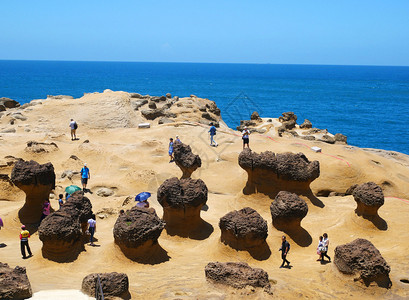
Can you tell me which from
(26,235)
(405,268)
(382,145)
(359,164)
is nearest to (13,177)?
(26,235)

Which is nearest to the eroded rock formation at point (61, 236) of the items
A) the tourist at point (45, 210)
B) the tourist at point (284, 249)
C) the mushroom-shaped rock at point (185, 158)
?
the tourist at point (45, 210)

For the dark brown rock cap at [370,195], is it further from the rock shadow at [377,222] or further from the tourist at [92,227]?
the tourist at [92,227]

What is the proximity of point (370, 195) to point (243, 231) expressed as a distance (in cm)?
585

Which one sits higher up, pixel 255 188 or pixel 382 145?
pixel 255 188

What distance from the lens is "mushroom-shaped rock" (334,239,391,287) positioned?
500 inches

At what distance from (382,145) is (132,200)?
4670cm

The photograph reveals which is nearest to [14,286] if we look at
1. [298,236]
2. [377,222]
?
[298,236]

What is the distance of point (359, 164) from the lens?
82.8 feet

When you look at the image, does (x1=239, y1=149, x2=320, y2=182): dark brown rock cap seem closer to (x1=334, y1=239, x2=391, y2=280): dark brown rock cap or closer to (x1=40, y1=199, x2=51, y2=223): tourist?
(x1=334, y1=239, x2=391, y2=280): dark brown rock cap

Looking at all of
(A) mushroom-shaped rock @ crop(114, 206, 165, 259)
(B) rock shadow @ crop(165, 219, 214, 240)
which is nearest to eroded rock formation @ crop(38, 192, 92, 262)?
(A) mushroom-shaped rock @ crop(114, 206, 165, 259)

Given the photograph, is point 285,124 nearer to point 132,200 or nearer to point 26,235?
point 132,200

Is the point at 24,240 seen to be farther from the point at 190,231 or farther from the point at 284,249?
the point at 284,249

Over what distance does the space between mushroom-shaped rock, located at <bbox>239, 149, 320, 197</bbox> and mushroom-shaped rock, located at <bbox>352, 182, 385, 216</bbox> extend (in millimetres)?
Answer: 2587

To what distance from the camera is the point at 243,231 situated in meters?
15.3
